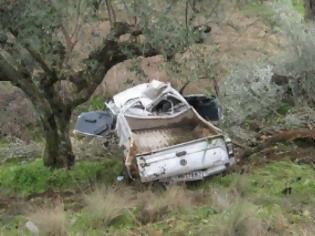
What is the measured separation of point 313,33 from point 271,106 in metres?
1.81

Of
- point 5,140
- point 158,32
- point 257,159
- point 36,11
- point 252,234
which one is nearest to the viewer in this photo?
point 252,234

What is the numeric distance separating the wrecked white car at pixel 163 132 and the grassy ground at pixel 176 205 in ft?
1.06

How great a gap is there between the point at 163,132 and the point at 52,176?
2.11 m

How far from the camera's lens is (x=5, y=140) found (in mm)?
18406

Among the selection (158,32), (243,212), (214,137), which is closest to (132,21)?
(158,32)

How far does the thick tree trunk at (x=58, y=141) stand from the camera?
37.7 feet

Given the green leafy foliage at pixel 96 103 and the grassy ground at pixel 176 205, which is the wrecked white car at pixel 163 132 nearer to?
the grassy ground at pixel 176 205

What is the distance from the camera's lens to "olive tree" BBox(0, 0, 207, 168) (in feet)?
28.1

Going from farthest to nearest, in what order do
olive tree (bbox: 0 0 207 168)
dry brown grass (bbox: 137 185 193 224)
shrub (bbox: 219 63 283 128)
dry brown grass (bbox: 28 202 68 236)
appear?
shrub (bbox: 219 63 283 128), dry brown grass (bbox: 137 185 193 224), olive tree (bbox: 0 0 207 168), dry brown grass (bbox: 28 202 68 236)

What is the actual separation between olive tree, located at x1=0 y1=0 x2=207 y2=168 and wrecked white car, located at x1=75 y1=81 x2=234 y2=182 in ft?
3.99

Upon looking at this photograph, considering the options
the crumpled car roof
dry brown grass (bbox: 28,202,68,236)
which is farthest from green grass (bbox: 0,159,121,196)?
dry brown grass (bbox: 28,202,68,236)

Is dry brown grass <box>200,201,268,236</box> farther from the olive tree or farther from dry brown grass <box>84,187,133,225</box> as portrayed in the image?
the olive tree

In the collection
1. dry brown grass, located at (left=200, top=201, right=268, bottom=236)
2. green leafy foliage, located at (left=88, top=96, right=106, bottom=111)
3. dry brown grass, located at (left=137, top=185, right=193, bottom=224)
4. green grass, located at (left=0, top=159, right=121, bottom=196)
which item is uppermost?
dry brown grass, located at (left=200, top=201, right=268, bottom=236)

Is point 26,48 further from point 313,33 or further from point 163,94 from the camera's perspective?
point 313,33
